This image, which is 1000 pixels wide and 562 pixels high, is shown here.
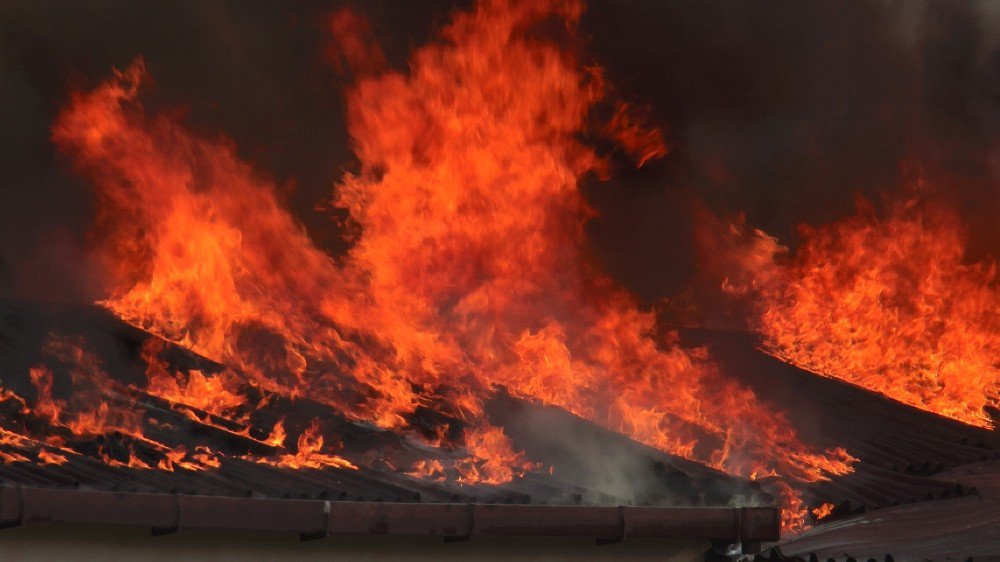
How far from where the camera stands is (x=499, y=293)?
11.8 m

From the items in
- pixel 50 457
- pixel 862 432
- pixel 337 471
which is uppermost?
pixel 862 432

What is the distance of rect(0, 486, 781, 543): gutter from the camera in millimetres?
4945

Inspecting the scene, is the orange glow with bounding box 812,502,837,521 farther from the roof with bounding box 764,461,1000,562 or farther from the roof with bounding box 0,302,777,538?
the roof with bounding box 0,302,777,538

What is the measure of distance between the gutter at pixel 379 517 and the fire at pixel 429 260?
1.62m

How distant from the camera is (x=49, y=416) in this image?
6.10 meters

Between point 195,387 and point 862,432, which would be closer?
point 195,387

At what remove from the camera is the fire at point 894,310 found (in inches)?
500

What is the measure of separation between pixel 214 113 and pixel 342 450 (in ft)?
21.3

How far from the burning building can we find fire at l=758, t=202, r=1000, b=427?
52 mm

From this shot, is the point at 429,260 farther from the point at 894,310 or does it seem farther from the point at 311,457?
the point at 894,310

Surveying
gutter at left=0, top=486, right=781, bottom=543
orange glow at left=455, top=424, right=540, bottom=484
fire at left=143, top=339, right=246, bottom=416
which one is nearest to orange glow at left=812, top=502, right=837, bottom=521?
gutter at left=0, top=486, right=781, bottom=543

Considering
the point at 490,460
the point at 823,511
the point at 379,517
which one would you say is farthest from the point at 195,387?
the point at 823,511

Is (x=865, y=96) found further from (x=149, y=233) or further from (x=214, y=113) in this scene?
(x=149, y=233)

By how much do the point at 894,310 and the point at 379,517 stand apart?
9491 mm
